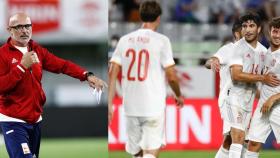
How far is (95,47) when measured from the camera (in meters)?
20.2

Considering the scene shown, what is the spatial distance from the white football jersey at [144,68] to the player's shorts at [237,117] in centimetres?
106

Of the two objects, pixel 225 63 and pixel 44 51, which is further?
pixel 225 63

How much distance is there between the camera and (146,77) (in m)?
8.63

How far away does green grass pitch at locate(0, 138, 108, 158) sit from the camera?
13.3m

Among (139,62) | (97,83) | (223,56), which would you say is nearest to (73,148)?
(223,56)

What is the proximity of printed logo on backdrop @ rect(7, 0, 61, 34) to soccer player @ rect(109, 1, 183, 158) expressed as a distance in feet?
35.3

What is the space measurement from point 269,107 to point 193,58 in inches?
285

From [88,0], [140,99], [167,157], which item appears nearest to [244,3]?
[88,0]

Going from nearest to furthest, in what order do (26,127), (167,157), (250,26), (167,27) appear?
(26,127), (250,26), (167,157), (167,27)

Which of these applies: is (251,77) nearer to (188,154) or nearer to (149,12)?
(149,12)

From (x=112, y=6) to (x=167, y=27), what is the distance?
5.75 ft

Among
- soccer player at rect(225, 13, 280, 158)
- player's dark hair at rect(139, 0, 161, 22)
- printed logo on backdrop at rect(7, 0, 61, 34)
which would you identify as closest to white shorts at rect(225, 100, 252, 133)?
soccer player at rect(225, 13, 280, 158)

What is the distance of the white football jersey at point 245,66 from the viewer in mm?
9234

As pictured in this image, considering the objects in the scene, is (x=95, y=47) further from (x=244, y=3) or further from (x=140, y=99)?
(x=140, y=99)
